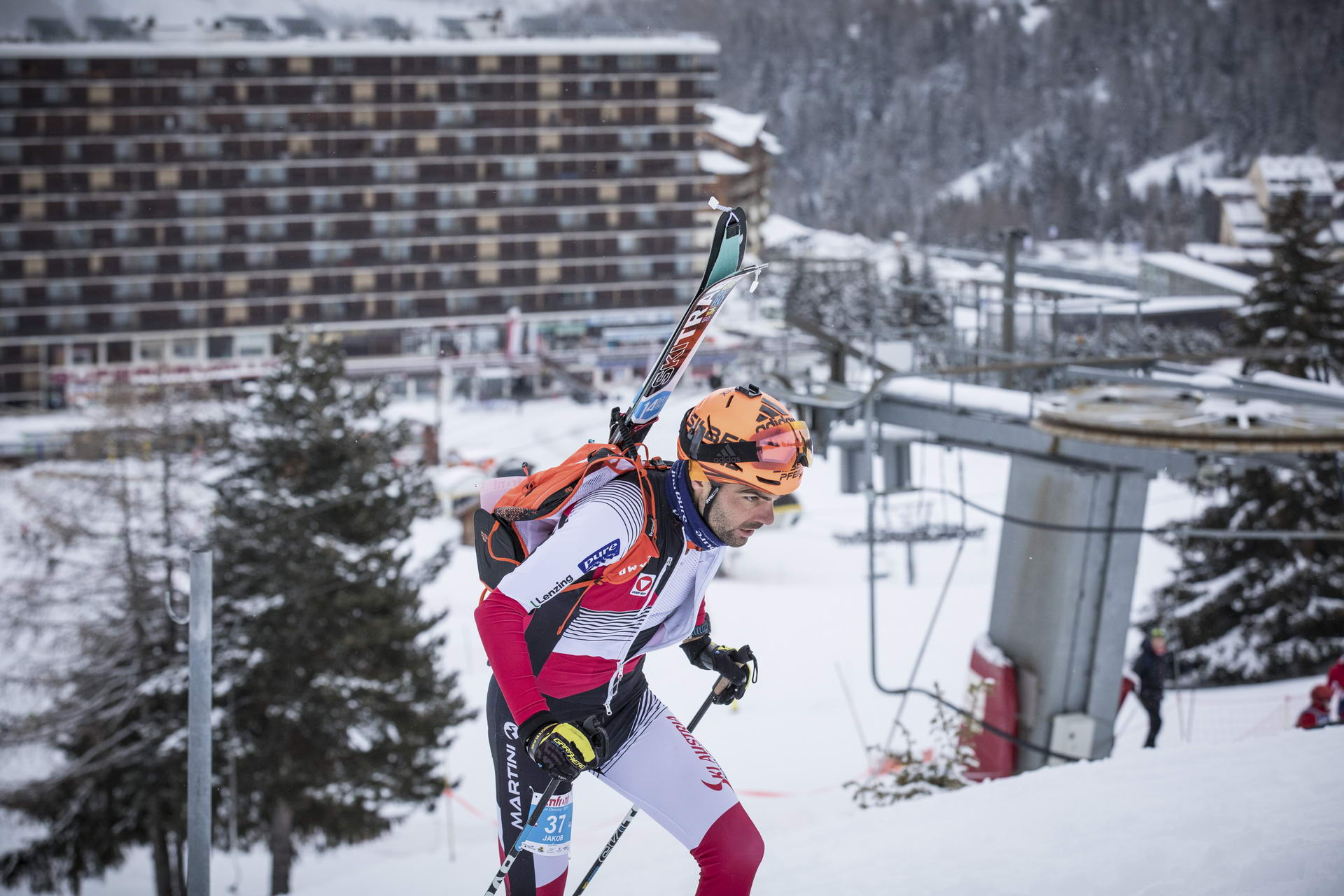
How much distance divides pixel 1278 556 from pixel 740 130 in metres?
81.2

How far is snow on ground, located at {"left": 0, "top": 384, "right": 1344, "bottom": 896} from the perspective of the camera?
15.4 feet

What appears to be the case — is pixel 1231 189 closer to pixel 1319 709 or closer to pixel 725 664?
pixel 1319 709

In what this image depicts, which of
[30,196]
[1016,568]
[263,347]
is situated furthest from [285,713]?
[30,196]

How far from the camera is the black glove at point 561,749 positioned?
3.12 metres

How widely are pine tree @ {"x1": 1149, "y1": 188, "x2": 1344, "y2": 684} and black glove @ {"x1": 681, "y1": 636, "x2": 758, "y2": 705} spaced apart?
2011 centimetres

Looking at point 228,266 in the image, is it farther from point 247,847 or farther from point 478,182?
point 247,847

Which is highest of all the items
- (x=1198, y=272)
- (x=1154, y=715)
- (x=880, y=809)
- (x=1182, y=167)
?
(x=1182, y=167)

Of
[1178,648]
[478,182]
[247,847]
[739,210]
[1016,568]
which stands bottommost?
[247,847]

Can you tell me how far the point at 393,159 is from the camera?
72.7 m

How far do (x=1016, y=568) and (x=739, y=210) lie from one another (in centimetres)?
906

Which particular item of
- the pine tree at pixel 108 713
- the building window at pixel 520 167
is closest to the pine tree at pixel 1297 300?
the pine tree at pixel 108 713

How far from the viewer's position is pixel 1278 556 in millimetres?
23141

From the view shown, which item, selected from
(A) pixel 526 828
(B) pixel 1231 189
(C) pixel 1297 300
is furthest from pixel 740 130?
(A) pixel 526 828

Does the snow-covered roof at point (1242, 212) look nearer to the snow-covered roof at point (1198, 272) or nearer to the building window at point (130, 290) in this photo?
the snow-covered roof at point (1198, 272)
